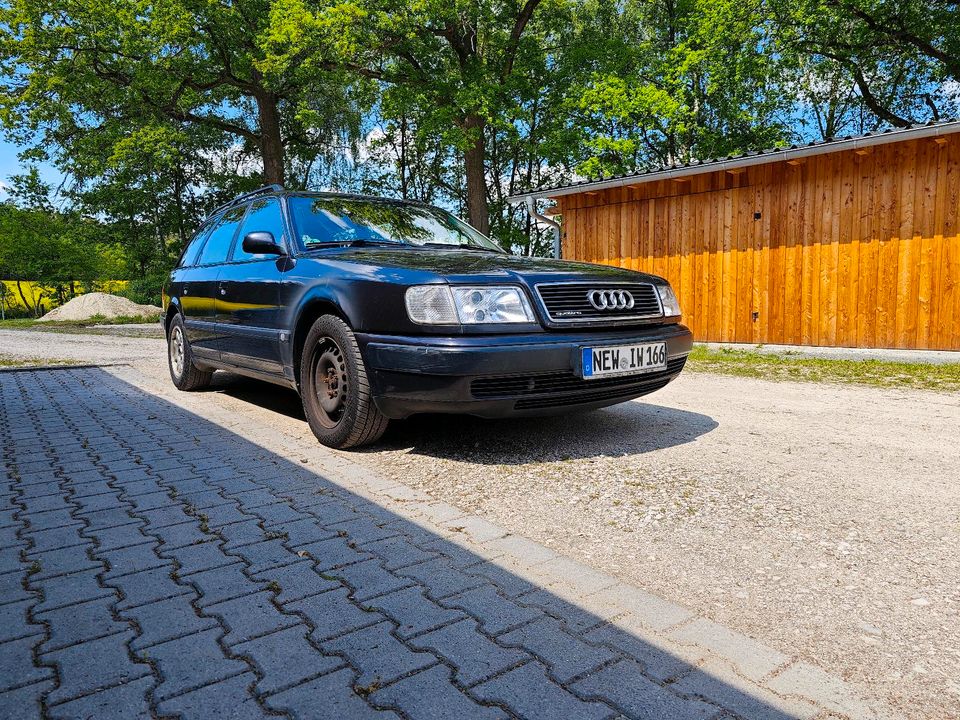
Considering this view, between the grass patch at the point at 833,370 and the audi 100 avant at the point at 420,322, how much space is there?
3554mm

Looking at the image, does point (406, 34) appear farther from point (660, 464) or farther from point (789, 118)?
point (660, 464)

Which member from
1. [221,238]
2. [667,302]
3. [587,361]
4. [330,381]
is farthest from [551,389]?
[221,238]

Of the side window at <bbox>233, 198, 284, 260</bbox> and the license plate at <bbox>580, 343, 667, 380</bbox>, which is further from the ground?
the side window at <bbox>233, 198, 284, 260</bbox>

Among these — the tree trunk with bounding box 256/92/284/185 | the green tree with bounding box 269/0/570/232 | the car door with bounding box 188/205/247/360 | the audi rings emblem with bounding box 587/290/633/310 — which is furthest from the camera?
the tree trunk with bounding box 256/92/284/185

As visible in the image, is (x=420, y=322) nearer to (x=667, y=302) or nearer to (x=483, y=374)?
(x=483, y=374)

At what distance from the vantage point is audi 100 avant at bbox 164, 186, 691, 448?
3.37m

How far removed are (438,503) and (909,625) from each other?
1829 mm

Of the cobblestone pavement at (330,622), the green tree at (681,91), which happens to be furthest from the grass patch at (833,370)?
the green tree at (681,91)

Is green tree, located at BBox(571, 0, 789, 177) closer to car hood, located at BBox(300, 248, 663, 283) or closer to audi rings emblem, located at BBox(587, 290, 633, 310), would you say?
car hood, located at BBox(300, 248, 663, 283)

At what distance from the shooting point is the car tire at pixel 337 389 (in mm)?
3711

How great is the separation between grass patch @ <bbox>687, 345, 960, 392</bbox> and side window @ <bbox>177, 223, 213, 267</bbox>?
5.68 metres

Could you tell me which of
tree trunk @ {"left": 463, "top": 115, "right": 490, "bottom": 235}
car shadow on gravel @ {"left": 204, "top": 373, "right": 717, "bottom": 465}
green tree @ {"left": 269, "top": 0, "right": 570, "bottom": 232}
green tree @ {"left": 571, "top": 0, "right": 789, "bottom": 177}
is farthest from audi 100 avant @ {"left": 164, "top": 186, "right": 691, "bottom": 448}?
green tree @ {"left": 571, "top": 0, "right": 789, "bottom": 177}

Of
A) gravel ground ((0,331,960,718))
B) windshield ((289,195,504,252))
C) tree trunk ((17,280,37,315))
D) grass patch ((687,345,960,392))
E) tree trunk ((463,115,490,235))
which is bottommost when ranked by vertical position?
gravel ground ((0,331,960,718))

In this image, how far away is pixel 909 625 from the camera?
6.15ft
